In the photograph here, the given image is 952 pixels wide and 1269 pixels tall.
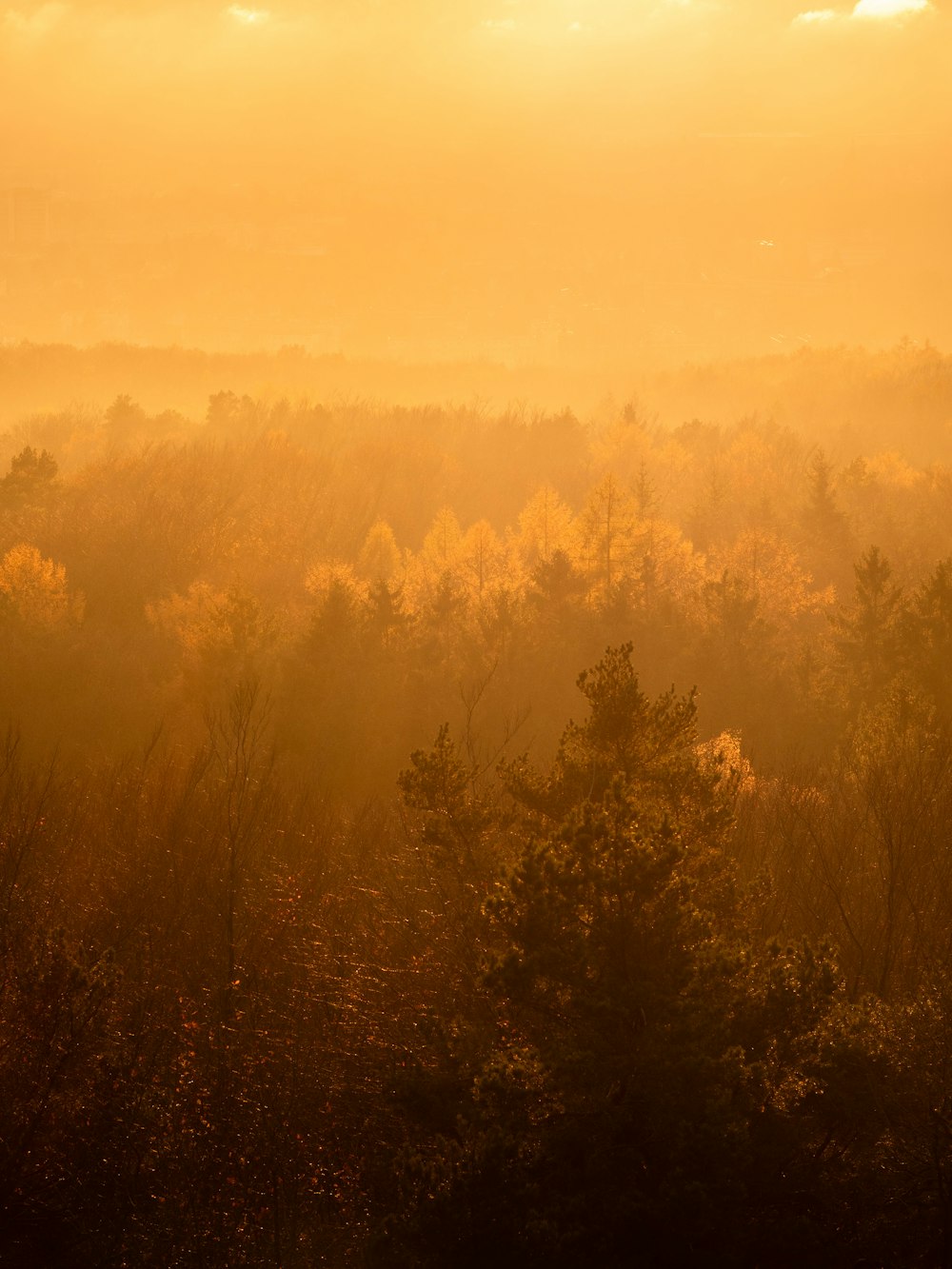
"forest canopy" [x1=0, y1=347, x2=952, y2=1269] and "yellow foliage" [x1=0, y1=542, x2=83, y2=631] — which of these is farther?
"yellow foliage" [x1=0, y1=542, x2=83, y2=631]

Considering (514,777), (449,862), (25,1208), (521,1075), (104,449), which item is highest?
(104,449)

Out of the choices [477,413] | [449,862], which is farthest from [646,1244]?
[477,413]

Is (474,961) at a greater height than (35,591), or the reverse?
(35,591)

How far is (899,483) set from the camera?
91312 mm

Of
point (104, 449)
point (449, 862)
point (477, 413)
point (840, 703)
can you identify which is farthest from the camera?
point (477, 413)

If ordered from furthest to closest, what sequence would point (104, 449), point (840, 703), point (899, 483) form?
point (104, 449), point (899, 483), point (840, 703)

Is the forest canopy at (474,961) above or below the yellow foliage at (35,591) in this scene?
below

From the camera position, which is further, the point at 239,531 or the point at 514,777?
the point at 239,531

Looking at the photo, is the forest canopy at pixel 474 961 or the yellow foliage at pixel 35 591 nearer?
the forest canopy at pixel 474 961

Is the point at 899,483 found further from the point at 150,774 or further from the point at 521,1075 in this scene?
the point at 521,1075

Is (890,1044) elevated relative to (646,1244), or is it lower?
elevated

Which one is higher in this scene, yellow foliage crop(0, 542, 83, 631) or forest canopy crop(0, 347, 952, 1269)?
yellow foliage crop(0, 542, 83, 631)

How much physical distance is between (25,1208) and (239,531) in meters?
68.0

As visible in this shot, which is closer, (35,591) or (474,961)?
(474,961)
